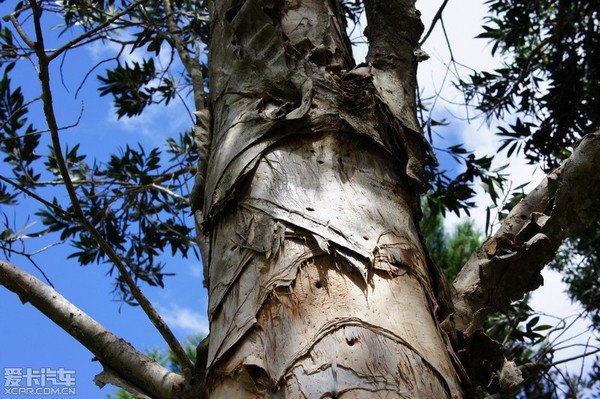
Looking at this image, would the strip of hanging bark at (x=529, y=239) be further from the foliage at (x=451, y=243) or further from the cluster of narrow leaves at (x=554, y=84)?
the foliage at (x=451, y=243)

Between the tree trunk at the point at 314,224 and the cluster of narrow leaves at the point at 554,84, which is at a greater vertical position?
the cluster of narrow leaves at the point at 554,84

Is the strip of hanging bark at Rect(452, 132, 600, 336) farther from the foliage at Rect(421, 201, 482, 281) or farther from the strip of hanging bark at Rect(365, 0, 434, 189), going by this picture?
the foliage at Rect(421, 201, 482, 281)

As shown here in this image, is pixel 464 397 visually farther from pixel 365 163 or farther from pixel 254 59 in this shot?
pixel 254 59

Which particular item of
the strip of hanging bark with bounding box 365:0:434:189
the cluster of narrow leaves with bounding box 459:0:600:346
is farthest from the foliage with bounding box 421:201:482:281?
the strip of hanging bark with bounding box 365:0:434:189

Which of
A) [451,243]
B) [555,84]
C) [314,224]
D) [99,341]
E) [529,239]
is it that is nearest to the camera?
[314,224]

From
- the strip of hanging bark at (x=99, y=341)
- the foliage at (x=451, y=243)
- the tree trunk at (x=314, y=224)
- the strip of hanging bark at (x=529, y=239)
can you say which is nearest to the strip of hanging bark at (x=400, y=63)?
the tree trunk at (x=314, y=224)

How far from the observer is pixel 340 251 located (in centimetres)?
110

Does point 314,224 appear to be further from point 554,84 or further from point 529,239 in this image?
point 554,84

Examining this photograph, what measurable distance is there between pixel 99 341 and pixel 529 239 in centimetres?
101

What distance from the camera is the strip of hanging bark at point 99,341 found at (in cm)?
149

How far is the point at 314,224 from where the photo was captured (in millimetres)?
1135

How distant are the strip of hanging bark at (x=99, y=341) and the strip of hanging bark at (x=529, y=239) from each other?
64 cm

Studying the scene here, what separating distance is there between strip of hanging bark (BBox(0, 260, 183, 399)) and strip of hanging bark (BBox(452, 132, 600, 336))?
0.64 meters

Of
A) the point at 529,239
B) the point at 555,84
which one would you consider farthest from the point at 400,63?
the point at 555,84
